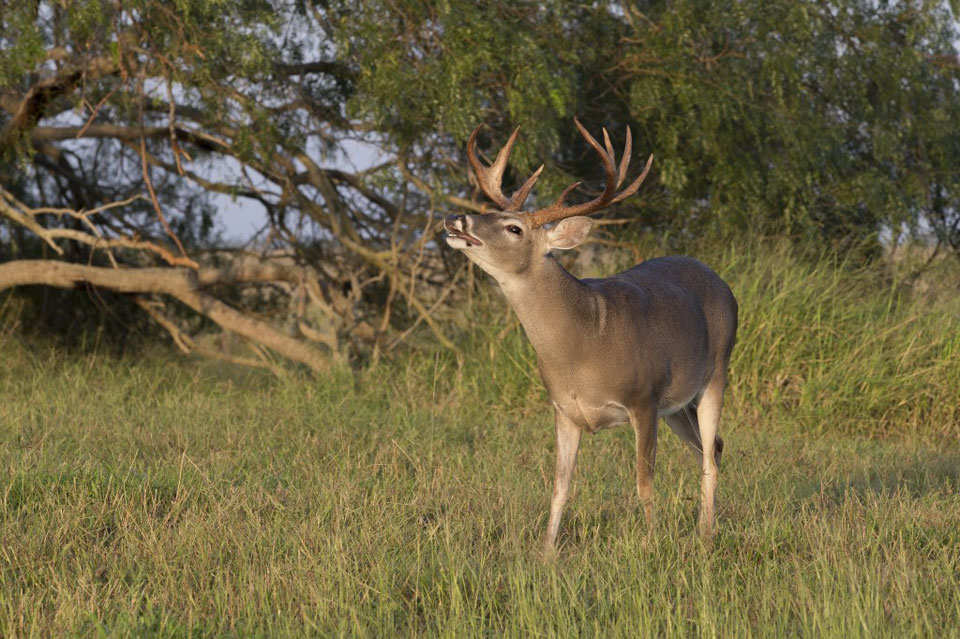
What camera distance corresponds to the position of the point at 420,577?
4.18 metres

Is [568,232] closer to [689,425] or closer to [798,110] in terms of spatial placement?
[689,425]

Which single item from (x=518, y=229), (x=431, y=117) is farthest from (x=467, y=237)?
(x=431, y=117)

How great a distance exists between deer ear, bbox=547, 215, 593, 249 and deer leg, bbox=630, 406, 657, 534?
0.79 metres

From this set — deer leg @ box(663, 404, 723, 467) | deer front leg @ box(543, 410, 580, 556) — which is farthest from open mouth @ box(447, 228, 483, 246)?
deer leg @ box(663, 404, 723, 467)

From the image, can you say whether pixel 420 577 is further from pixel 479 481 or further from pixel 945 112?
pixel 945 112

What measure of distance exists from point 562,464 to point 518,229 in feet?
3.62

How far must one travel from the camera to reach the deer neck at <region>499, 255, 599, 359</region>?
4.78m

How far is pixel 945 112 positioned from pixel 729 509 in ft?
20.3

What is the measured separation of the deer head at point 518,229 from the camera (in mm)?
4559

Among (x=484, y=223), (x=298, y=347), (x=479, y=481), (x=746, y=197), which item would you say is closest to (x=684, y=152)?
(x=746, y=197)

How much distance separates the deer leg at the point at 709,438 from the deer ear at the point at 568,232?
1.24 meters

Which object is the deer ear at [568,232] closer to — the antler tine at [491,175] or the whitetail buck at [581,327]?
the whitetail buck at [581,327]

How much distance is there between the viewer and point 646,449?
4.89 m

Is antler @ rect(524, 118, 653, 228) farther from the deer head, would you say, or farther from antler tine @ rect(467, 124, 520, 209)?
antler tine @ rect(467, 124, 520, 209)
